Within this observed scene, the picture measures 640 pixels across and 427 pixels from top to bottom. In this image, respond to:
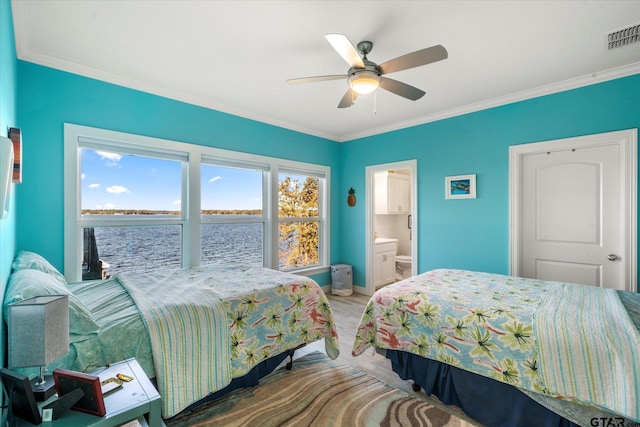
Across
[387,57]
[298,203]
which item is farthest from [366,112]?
[298,203]

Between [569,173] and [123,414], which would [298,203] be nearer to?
[569,173]

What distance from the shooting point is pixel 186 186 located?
11.2ft

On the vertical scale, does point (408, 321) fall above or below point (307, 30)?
below

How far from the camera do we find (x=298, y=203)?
185 inches

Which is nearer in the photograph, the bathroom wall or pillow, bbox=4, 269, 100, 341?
pillow, bbox=4, 269, 100, 341

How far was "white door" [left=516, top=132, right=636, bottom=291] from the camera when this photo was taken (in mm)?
2766

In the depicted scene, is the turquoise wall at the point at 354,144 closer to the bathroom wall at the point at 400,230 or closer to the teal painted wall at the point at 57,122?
the teal painted wall at the point at 57,122

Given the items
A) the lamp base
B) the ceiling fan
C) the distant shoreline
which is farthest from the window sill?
the lamp base

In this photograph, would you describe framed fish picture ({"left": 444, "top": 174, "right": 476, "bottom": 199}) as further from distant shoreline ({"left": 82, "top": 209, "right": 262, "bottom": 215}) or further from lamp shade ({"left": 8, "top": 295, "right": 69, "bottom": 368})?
lamp shade ({"left": 8, "top": 295, "right": 69, "bottom": 368})

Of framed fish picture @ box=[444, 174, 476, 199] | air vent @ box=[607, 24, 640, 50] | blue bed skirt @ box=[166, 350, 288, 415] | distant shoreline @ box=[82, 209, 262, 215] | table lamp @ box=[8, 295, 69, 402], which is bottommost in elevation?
blue bed skirt @ box=[166, 350, 288, 415]

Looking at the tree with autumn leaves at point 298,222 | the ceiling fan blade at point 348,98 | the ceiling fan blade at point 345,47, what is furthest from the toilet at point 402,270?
the ceiling fan blade at point 345,47

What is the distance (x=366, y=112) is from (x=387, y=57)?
1.36m

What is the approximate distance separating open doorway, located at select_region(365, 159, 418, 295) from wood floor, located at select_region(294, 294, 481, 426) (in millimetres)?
833

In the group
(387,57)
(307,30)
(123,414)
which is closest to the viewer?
(123,414)
